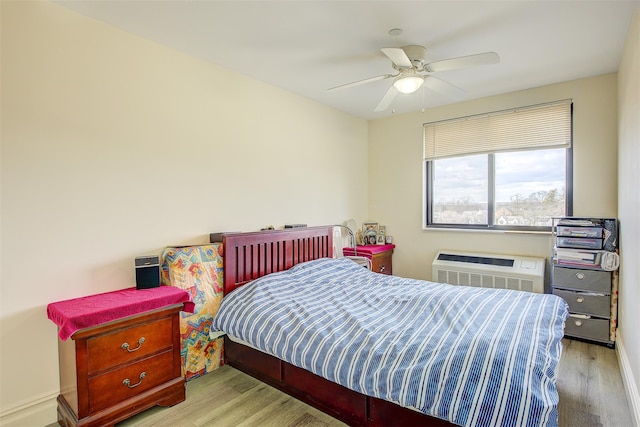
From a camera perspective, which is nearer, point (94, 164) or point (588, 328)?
point (94, 164)

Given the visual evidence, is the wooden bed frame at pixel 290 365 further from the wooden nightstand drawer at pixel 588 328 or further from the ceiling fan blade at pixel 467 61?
the wooden nightstand drawer at pixel 588 328

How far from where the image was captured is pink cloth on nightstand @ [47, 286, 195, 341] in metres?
1.76

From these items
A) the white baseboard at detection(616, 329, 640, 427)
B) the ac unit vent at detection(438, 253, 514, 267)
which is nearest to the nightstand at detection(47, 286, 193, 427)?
the white baseboard at detection(616, 329, 640, 427)

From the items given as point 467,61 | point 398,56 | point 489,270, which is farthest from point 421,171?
point 398,56

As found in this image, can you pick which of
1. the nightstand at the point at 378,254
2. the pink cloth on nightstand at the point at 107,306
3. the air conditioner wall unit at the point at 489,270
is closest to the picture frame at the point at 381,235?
the nightstand at the point at 378,254

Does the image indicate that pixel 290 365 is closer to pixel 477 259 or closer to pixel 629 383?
pixel 629 383

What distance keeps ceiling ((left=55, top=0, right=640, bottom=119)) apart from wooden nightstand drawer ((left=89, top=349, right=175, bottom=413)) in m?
2.28

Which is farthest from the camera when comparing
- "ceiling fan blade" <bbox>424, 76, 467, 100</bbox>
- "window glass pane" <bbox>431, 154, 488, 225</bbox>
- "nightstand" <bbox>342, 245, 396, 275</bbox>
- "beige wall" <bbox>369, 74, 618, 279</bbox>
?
"nightstand" <bbox>342, 245, 396, 275</bbox>

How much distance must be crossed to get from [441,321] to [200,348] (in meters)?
1.82

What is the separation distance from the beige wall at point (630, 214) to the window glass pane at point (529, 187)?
647 millimetres

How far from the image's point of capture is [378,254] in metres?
4.24

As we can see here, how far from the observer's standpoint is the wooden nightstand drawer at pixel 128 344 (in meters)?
1.87

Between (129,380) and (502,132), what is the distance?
426 cm

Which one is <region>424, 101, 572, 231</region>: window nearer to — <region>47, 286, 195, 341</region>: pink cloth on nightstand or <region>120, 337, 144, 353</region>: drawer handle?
<region>47, 286, 195, 341</region>: pink cloth on nightstand
